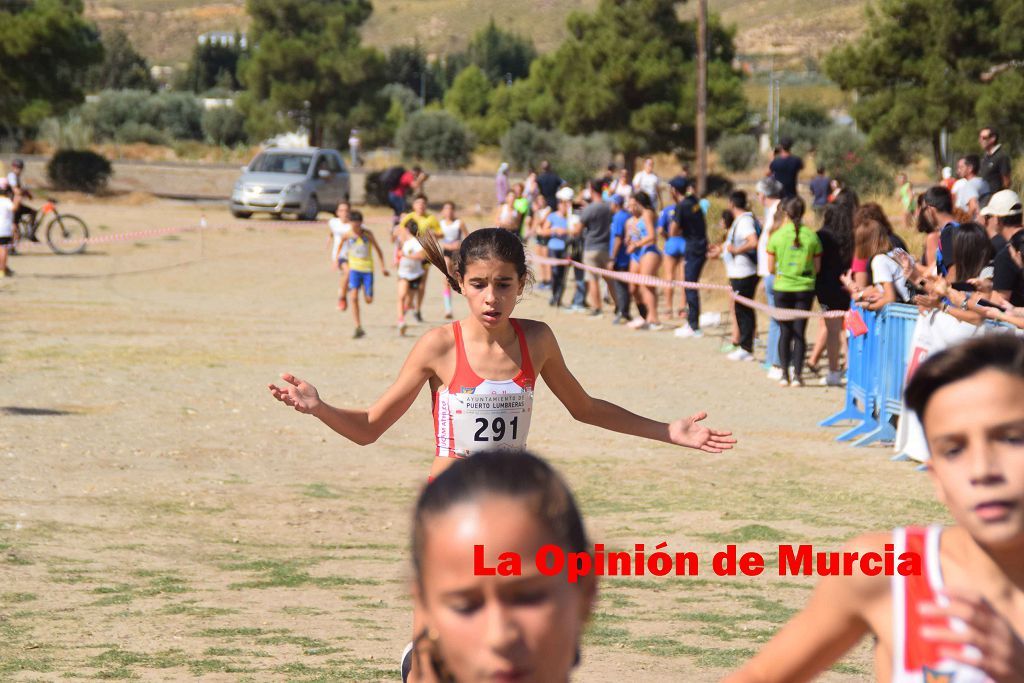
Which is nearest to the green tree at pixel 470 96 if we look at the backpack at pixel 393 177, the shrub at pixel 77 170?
the shrub at pixel 77 170

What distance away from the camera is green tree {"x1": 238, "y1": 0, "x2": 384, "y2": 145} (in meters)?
58.7

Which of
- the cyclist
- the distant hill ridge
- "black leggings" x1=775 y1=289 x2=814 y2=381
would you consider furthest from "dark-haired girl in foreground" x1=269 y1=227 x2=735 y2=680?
the distant hill ridge

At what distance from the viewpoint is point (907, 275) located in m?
9.99

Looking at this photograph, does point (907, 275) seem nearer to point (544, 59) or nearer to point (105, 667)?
point (105, 667)

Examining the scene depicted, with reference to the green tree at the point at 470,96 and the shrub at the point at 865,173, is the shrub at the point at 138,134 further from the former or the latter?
the shrub at the point at 865,173

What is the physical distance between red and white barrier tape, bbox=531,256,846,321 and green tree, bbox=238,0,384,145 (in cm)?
3478

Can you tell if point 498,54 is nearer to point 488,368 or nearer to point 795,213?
point 795,213

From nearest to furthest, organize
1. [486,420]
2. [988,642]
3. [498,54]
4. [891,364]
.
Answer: [988,642]
[486,420]
[891,364]
[498,54]

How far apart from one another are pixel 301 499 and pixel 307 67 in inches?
2013

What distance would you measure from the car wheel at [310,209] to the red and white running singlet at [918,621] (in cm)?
3728

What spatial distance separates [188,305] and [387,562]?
1544 centimetres

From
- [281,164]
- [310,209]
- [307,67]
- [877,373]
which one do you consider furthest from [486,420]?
[307,67]

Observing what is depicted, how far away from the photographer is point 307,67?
59.8m

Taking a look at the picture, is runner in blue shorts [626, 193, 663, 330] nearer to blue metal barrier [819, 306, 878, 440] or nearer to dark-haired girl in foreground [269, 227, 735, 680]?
blue metal barrier [819, 306, 878, 440]
